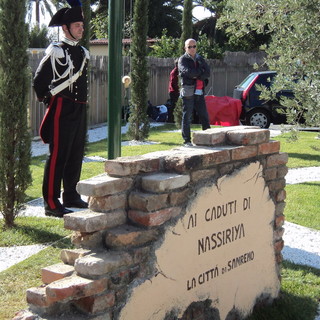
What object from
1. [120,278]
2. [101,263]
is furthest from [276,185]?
[101,263]

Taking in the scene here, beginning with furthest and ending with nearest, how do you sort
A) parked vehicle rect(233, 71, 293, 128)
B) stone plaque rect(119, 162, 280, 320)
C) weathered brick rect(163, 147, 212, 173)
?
parked vehicle rect(233, 71, 293, 128) → weathered brick rect(163, 147, 212, 173) → stone plaque rect(119, 162, 280, 320)

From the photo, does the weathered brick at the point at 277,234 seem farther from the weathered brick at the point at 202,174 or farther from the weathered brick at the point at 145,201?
the weathered brick at the point at 145,201

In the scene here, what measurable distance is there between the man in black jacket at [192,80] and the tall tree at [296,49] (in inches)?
187

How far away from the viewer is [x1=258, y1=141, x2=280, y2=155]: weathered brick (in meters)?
4.48

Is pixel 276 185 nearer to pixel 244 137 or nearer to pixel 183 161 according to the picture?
pixel 244 137

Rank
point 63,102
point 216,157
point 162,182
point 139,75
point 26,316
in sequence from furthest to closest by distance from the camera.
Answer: point 139,75 < point 63,102 < point 216,157 < point 162,182 < point 26,316

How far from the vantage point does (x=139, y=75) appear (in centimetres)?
1345

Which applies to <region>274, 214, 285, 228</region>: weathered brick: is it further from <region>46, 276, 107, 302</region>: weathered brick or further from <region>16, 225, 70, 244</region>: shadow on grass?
<region>16, 225, 70, 244</region>: shadow on grass

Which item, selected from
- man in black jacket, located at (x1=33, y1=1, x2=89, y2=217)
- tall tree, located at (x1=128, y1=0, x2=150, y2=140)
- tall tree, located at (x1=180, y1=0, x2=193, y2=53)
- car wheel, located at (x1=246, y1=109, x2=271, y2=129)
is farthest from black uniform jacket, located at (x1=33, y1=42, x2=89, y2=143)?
car wheel, located at (x1=246, y1=109, x2=271, y2=129)

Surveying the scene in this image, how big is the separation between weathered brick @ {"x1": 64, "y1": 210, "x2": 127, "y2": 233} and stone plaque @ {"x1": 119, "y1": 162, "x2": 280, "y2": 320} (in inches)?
12.2

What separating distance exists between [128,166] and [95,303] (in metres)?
0.75

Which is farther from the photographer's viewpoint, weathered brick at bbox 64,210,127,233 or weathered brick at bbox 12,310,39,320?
weathered brick at bbox 64,210,127,233

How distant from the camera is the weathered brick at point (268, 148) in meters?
4.48

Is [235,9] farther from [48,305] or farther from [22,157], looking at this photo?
[48,305]
